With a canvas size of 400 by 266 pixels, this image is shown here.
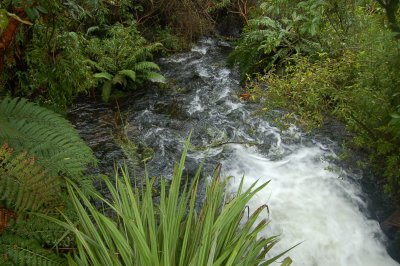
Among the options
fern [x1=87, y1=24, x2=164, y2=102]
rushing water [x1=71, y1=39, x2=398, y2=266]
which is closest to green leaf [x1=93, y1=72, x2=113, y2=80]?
fern [x1=87, y1=24, x2=164, y2=102]

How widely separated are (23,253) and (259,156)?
302 cm

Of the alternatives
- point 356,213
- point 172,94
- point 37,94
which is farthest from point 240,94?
point 37,94

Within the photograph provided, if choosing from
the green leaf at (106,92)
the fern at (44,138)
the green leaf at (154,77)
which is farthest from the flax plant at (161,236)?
the green leaf at (154,77)

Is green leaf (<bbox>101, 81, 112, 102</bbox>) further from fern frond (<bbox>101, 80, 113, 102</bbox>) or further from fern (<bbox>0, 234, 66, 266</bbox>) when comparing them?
fern (<bbox>0, 234, 66, 266</bbox>)

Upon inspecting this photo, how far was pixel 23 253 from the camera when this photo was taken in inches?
70.7

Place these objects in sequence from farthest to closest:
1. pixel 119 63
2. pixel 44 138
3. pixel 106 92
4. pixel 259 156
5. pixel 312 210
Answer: pixel 119 63 < pixel 106 92 < pixel 259 156 < pixel 312 210 < pixel 44 138

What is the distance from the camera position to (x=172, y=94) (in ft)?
20.0

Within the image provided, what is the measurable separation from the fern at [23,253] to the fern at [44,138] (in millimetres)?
428

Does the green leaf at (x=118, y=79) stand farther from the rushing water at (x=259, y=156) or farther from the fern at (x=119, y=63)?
the rushing water at (x=259, y=156)

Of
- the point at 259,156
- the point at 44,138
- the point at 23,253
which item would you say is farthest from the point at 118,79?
the point at 23,253

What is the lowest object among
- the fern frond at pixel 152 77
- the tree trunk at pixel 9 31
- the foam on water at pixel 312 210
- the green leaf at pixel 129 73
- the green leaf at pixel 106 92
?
the foam on water at pixel 312 210

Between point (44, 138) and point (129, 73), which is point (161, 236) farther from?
point (129, 73)

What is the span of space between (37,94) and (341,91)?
322 centimetres

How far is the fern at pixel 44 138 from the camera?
2.18 m
